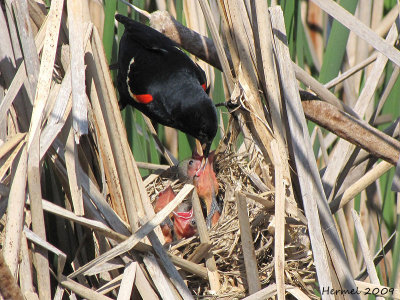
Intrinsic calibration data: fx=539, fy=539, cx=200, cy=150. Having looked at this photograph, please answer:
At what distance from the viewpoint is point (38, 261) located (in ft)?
5.45

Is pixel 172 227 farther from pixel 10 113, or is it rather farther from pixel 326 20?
pixel 326 20

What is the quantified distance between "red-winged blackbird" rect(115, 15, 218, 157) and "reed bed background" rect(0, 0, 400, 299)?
618 millimetres

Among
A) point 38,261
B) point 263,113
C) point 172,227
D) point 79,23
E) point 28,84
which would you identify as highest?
point 79,23

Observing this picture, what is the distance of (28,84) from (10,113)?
17 cm

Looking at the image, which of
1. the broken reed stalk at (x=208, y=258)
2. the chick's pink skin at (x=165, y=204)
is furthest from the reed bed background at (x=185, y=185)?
the chick's pink skin at (x=165, y=204)

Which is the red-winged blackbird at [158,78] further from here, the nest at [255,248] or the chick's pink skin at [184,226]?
the nest at [255,248]

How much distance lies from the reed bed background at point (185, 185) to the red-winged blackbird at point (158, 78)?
0.62 meters

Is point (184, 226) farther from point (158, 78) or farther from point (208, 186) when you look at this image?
point (158, 78)

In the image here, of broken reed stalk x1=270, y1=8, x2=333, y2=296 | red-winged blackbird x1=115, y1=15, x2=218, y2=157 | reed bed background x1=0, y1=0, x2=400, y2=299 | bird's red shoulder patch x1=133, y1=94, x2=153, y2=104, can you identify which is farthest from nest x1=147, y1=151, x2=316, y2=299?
bird's red shoulder patch x1=133, y1=94, x2=153, y2=104

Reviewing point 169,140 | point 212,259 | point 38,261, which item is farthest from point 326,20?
point 38,261

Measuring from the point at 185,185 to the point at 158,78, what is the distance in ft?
4.58

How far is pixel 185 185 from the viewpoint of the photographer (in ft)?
5.82

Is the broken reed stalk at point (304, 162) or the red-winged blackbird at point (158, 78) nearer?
the broken reed stalk at point (304, 162)

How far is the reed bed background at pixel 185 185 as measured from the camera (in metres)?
1.60
